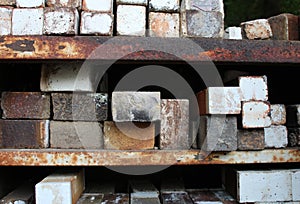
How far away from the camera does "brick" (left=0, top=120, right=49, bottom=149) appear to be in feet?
4.83

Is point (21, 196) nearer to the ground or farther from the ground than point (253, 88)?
nearer to the ground

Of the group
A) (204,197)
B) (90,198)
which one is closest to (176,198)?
(204,197)

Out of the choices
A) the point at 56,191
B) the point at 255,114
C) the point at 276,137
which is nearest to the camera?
the point at 56,191

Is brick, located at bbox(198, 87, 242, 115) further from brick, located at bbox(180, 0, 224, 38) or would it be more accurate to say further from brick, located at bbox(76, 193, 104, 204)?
brick, located at bbox(76, 193, 104, 204)

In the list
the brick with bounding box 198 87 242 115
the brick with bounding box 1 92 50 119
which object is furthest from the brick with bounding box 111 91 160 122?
the brick with bounding box 1 92 50 119

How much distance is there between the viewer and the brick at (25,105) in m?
1.48

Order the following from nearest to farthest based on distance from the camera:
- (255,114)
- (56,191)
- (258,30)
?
(56,191), (255,114), (258,30)

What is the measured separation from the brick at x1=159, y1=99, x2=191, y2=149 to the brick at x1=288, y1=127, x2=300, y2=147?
0.43m

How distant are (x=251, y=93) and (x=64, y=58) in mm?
693

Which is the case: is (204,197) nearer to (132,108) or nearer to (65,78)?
(132,108)

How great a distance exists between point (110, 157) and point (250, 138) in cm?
53

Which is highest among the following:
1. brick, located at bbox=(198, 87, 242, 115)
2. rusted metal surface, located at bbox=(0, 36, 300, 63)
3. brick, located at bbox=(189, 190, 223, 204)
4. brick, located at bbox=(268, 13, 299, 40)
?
brick, located at bbox=(268, 13, 299, 40)

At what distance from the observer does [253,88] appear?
4.71ft

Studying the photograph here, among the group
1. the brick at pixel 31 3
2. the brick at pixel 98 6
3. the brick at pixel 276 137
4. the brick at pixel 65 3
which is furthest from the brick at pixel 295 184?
the brick at pixel 31 3
